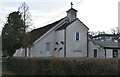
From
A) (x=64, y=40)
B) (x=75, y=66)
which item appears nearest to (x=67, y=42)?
(x=64, y=40)

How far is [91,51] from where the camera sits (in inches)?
1821

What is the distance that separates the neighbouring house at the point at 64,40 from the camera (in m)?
43.9

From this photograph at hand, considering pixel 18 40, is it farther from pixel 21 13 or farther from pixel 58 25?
pixel 58 25

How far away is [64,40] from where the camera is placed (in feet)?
143

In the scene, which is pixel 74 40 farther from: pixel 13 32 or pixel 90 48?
pixel 13 32

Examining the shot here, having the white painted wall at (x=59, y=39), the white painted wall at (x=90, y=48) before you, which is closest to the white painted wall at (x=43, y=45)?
the white painted wall at (x=59, y=39)

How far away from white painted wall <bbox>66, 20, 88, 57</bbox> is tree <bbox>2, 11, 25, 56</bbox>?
25.2ft

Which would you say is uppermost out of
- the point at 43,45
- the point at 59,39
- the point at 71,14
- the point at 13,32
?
the point at 71,14

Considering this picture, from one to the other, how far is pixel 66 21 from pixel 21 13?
797cm

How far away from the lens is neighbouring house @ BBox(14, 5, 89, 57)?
43875mm

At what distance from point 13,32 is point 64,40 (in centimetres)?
863

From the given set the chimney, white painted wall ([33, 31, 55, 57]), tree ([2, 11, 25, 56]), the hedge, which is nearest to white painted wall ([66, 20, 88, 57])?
the chimney

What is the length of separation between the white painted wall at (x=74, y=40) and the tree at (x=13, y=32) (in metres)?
7.67

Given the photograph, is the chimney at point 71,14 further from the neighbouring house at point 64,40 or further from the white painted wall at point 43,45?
the white painted wall at point 43,45
